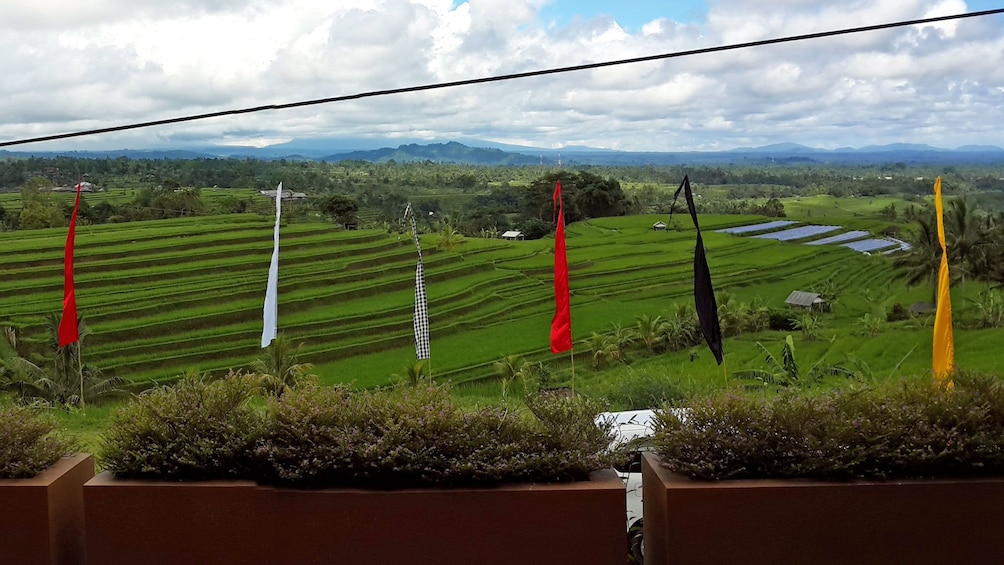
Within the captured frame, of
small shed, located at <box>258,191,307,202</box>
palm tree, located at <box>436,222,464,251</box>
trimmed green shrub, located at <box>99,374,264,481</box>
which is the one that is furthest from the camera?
palm tree, located at <box>436,222,464,251</box>

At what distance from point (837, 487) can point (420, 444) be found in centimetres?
162

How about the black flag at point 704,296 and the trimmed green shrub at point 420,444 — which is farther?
the black flag at point 704,296

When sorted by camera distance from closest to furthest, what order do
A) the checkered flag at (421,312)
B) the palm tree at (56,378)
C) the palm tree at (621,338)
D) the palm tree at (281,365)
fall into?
the checkered flag at (421,312) < the palm tree at (56,378) < the palm tree at (281,365) < the palm tree at (621,338)

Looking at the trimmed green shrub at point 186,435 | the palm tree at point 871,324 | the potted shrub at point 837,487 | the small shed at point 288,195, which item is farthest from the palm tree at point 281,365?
the potted shrub at point 837,487

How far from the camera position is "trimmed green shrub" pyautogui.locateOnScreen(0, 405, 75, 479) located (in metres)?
3.25

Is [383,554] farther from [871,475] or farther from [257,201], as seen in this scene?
[257,201]

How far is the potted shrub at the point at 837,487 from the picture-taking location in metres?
2.95

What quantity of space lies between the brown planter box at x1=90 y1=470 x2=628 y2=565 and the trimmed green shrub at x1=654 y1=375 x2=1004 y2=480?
1.30 feet

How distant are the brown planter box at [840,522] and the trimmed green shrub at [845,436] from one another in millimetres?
92

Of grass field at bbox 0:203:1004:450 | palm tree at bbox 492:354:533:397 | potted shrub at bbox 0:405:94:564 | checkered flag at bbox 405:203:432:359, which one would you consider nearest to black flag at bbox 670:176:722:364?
potted shrub at bbox 0:405:94:564

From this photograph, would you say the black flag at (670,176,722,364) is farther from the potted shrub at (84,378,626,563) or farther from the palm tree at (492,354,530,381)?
the palm tree at (492,354,530,381)

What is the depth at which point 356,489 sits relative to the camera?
10.3ft

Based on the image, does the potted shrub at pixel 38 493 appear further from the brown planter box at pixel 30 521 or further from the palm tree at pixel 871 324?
the palm tree at pixel 871 324

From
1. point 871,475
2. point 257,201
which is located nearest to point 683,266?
point 257,201
